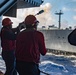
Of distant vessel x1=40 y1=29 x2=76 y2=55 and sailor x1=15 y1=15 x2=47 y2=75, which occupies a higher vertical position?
sailor x1=15 y1=15 x2=47 y2=75

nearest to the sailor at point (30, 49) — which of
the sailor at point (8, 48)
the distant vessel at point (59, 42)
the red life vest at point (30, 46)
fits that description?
the red life vest at point (30, 46)

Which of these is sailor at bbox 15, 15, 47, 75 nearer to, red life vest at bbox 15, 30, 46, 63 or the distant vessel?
red life vest at bbox 15, 30, 46, 63

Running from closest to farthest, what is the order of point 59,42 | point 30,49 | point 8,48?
1. point 30,49
2. point 8,48
3. point 59,42

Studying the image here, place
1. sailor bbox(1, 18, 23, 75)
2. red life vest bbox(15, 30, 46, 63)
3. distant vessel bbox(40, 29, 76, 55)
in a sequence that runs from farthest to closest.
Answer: distant vessel bbox(40, 29, 76, 55) < sailor bbox(1, 18, 23, 75) < red life vest bbox(15, 30, 46, 63)

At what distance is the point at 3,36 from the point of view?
4.95 meters

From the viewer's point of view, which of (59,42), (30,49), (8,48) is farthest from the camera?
(59,42)

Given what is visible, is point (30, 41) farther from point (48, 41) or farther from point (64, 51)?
point (48, 41)

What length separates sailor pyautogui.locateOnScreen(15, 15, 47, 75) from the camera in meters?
3.50

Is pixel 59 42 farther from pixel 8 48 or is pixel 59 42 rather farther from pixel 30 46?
pixel 30 46

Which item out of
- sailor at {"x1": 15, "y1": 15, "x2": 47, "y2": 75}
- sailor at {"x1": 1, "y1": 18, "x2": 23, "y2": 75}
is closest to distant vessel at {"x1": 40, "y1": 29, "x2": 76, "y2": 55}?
sailor at {"x1": 1, "y1": 18, "x2": 23, "y2": 75}

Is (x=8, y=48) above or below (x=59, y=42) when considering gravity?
above

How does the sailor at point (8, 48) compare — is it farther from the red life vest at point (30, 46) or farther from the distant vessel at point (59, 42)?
the distant vessel at point (59, 42)

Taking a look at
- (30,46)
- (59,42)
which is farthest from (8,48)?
(59,42)

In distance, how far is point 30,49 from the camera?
11.6 feet
